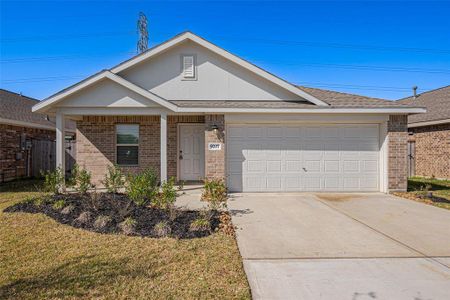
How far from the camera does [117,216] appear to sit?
21.5 feet

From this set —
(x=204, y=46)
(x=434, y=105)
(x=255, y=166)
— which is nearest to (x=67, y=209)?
(x=255, y=166)

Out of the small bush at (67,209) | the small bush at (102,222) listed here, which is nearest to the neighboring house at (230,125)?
the small bush at (67,209)

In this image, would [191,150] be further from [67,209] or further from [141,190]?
[67,209]

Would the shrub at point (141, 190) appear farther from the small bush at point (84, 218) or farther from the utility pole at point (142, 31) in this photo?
the utility pole at point (142, 31)

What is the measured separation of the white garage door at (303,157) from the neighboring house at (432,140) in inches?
256

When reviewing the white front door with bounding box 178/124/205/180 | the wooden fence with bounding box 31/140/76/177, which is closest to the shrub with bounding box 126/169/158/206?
the white front door with bounding box 178/124/205/180

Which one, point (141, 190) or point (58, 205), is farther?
point (58, 205)

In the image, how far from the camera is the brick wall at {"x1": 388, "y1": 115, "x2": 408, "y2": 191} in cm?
1038

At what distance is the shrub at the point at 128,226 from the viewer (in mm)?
5721

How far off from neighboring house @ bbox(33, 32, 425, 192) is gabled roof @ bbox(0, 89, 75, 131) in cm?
366

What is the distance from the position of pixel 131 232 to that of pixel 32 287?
2.10 metres

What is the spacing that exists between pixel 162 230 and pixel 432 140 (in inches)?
603

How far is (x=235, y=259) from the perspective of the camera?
451cm

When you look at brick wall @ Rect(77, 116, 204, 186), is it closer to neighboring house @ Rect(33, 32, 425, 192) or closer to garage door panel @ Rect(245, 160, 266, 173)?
Result: neighboring house @ Rect(33, 32, 425, 192)
